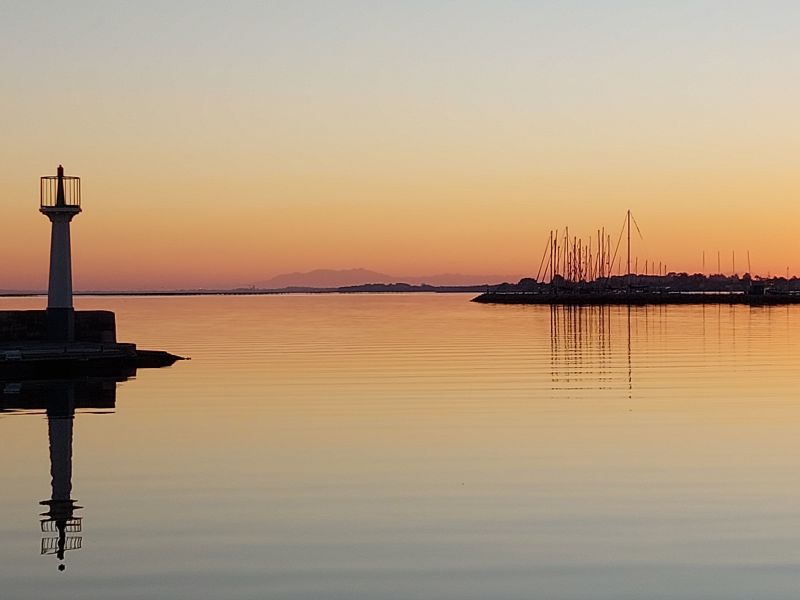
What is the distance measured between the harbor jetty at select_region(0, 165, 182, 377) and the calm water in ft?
9.27

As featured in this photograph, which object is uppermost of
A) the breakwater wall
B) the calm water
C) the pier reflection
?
the breakwater wall

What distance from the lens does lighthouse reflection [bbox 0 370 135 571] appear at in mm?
16688

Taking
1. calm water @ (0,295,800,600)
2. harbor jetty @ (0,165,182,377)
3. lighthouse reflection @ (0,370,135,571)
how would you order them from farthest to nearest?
harbor jetty @ (0,165,182,377) < lighthouse reflection @ (0,370,135,571) < calm water @ (0,295,800,600)

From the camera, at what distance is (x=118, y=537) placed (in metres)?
16.4

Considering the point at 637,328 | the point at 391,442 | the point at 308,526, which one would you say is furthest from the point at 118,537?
the point at 637,328

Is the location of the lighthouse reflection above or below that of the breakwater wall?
below

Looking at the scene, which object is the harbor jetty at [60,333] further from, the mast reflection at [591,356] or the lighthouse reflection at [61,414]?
the mast reflection at [591,356]

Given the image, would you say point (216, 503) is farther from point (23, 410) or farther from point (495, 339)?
point (495, 339)

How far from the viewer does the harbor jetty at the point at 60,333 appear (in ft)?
145

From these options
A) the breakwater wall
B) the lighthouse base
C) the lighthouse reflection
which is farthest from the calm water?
the breakwater wall

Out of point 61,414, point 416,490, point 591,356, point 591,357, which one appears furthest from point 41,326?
point 416,490

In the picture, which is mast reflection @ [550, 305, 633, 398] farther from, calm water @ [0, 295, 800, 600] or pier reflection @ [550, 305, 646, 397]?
calm water @ [0, 295, 800, 600]

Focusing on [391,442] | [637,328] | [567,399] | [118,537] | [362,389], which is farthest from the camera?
[637,328]

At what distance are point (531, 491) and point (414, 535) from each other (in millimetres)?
4269
